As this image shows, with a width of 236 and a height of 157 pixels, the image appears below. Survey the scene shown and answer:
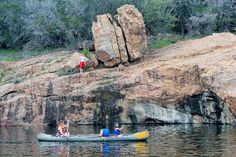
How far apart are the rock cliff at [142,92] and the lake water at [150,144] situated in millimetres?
2116

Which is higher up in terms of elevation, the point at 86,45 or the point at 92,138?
the point at 86,45

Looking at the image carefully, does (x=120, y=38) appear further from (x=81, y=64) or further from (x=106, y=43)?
(x=81, y=64)

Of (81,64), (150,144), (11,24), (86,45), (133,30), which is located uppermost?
(11,24)

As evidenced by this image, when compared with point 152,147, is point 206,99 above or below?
above

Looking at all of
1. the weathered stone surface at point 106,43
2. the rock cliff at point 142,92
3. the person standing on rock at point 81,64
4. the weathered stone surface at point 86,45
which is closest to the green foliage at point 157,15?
the rock cliff at point 142,92

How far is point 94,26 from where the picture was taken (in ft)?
185

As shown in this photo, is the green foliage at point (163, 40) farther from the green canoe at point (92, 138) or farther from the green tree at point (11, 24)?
the green canoe at point (92, 138)

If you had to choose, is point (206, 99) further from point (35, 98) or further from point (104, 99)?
point (35, 98)

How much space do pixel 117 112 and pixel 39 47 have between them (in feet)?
47.6

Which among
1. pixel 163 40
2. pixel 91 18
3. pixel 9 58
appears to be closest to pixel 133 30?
pixel 163 40

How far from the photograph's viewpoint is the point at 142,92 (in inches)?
2074

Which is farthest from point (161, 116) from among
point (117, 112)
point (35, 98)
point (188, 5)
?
point (188, 5)

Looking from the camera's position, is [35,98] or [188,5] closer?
[35,98]

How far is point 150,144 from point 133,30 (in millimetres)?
17007
